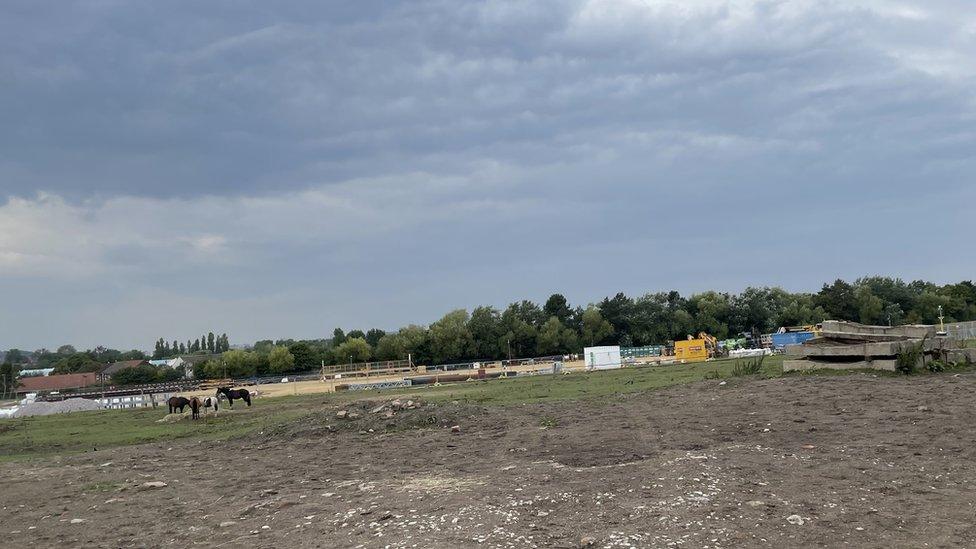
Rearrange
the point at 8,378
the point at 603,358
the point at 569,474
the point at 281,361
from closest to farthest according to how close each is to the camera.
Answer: the point at 569,474
the point at 603,358
the point at 8,378
the point at 281,361

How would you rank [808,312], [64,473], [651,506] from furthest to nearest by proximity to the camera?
[808,312] < [64,473] < [651,506]

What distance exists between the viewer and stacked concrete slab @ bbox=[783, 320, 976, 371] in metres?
22.9

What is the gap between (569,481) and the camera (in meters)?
10.6

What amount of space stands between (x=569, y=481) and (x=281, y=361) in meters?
112

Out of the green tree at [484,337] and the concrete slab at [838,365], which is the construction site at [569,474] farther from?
the green tree at [484,337]

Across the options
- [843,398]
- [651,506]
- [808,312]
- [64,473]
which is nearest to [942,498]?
[651,506]

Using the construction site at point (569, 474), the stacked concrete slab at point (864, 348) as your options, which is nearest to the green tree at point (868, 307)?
the stacked concrete slab at point (864, 348)

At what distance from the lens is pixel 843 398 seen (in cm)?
1706

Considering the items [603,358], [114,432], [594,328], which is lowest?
[603,358]

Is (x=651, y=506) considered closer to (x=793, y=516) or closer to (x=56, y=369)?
(x=793, y=516)

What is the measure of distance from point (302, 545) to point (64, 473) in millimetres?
11363

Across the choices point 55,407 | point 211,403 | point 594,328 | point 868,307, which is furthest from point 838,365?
point 868,307

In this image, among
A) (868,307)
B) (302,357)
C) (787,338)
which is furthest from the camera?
(302,357)

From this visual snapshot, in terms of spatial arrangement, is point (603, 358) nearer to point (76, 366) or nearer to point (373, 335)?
point (373, 335)
